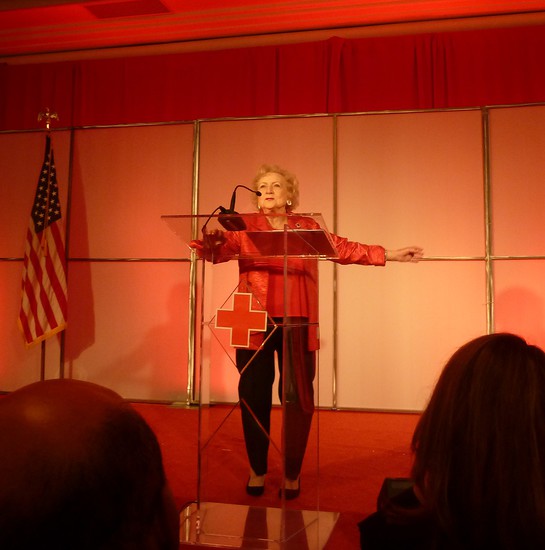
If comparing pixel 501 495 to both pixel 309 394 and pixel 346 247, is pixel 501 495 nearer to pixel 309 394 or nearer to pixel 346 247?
pixel 309 394

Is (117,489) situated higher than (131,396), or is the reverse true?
(117,489)

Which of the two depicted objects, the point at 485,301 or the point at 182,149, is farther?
the point at 182,149

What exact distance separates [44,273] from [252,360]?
3355 mm

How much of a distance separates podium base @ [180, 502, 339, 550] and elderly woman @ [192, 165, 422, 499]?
169 millimetres

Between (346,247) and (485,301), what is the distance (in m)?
2.60

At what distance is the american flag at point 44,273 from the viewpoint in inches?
191

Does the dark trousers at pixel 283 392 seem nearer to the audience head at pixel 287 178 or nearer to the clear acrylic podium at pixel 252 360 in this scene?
the clear acrylic podium at pixel 252 360

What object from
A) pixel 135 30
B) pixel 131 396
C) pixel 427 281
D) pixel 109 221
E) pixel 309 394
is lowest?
pixel 131 396

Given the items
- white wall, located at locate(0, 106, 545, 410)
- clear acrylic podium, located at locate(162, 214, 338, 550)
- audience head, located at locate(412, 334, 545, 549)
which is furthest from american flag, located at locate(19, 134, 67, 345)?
audience head, located at locate(412, 334, 545, 549)

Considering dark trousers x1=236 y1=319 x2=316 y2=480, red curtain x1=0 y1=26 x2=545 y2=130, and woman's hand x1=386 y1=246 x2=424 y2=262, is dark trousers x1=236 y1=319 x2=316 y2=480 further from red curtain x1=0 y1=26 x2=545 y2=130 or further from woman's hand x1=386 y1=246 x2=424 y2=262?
red curtain x1=0 y1=26 x2=545 y2=130

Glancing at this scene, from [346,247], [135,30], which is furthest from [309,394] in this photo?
[135,30]

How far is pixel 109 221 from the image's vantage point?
5.36m

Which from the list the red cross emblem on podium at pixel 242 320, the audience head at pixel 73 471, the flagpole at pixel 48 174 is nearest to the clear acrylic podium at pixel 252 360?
the red cross emblem on podium at pixel 242 320

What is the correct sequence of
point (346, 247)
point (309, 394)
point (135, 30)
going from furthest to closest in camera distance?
point (135, 30) < point (346, 247) < point (309, 394)
